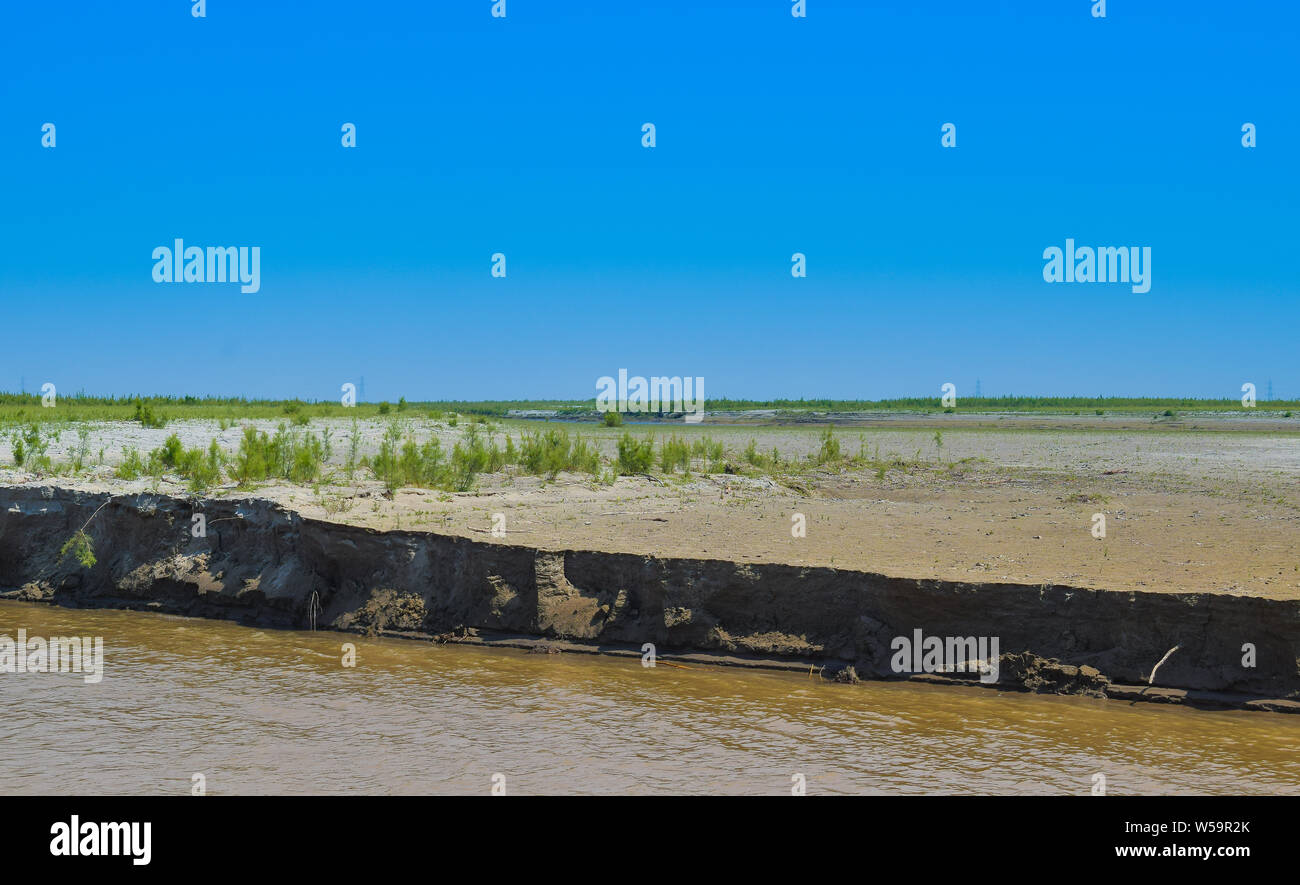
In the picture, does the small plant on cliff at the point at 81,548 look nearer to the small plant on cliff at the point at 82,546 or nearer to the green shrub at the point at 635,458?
the small plant on cliff at the point at 82,546

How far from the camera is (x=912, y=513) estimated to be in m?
13.5

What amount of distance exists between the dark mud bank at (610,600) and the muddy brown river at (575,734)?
0.35 meters

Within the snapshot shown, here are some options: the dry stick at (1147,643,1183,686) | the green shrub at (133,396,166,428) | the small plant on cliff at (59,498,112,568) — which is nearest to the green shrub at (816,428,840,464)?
the small plant on cliff at (59,498,112,568)

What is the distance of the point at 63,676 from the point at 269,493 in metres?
4.74

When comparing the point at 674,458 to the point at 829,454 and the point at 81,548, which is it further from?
the point at 81,548

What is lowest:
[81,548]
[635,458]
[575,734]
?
[575,734]

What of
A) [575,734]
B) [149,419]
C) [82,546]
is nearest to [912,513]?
[575,734]

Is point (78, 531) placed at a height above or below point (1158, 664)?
above

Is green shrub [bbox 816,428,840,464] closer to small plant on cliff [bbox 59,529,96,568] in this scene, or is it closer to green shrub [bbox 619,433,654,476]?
green shrub [bbox 619,433,654,476]

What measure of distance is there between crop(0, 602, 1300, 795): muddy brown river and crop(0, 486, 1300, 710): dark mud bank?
0.35 m

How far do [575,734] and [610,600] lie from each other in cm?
250
